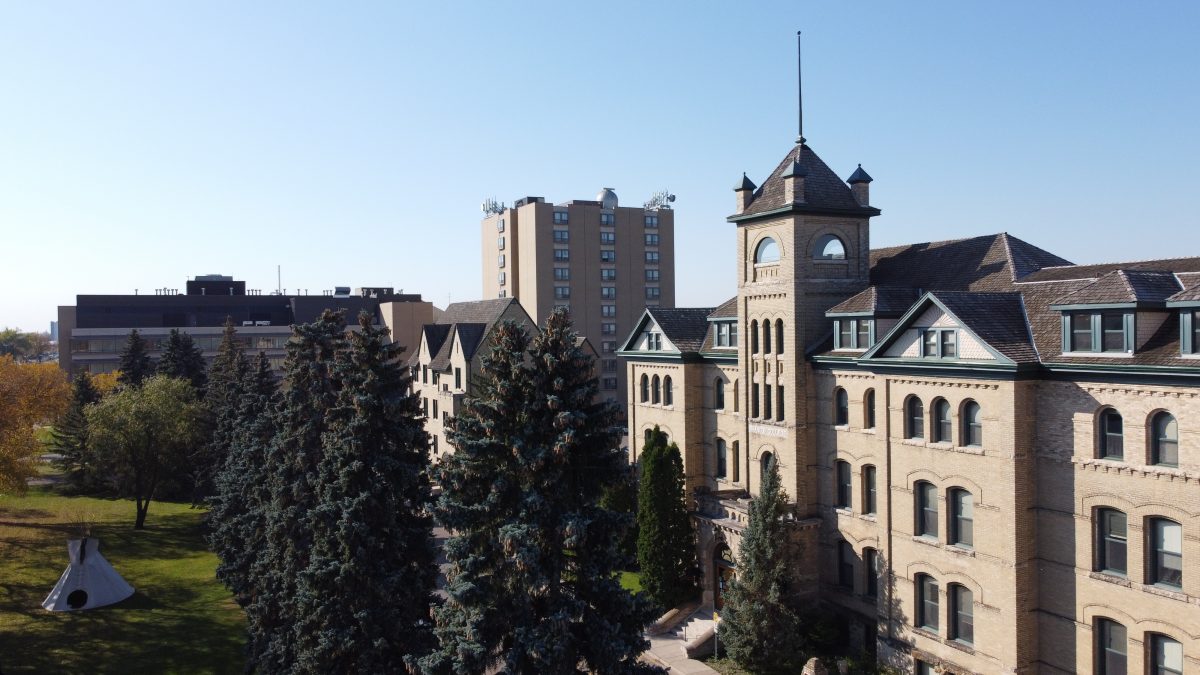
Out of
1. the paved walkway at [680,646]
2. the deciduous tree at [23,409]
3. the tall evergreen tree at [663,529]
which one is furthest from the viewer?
the deciduous tree at [23,409]

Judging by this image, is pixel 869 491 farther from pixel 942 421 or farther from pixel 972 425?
pixel 972 425

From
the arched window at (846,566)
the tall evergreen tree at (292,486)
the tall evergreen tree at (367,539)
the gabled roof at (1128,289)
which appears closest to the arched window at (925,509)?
the arched window at (846,566)

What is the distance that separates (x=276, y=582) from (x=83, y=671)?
10480mm

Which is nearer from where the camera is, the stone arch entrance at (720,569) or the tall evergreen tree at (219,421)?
the stone arch entrance at (720,569)

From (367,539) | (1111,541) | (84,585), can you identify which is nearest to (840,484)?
(1111,541)

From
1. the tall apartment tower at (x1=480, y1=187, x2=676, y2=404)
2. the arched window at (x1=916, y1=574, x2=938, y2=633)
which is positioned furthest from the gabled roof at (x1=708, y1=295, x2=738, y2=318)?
the tall apartment tower at (x1=480, y1=187, x2=676, y2=404)

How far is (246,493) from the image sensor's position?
3675 centimetres

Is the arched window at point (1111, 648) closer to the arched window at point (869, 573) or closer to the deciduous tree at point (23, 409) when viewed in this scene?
the arched window at point (869, 573)

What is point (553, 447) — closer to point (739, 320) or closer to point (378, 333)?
point (378, 333)

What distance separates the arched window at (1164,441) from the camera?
72.6ft

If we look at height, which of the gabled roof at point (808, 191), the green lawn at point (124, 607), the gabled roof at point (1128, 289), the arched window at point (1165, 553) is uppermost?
the gabled roof at point (808, 191)

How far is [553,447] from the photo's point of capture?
18906 millimetres

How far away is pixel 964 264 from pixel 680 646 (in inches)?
736

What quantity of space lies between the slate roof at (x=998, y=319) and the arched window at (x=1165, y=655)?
8.16 metres
